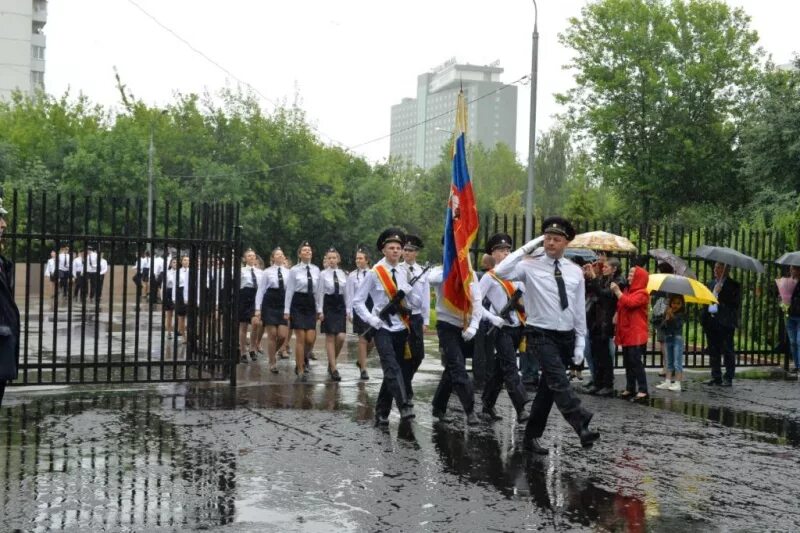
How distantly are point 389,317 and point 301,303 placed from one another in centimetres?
410

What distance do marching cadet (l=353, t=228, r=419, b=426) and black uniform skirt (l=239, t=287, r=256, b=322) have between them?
6163mm

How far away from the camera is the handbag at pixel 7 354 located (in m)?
6.55

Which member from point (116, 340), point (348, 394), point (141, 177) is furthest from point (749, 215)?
point (348, 394)

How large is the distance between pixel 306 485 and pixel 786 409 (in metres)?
7.05

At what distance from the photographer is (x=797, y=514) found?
682 cm

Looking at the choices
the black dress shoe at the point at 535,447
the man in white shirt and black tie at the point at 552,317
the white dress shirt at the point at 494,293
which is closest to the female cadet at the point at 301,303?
the white dress shirt at the point at 494,293

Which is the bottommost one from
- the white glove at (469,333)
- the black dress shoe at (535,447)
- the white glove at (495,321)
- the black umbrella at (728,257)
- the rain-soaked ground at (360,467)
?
the rain-soaked ground at (360,467)

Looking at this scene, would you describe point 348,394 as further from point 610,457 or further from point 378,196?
point 378,196

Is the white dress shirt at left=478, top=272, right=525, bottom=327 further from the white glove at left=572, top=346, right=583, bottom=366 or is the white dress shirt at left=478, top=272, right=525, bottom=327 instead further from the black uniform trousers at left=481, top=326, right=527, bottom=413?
the white glove at left=572, top=346, right=583, bottom=366

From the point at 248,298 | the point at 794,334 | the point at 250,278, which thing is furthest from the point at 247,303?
the point at 794,334

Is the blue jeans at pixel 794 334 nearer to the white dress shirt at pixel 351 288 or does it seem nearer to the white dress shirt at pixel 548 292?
the white dress shirt at pixel 351 288

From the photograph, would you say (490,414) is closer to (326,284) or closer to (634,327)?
(634,327)

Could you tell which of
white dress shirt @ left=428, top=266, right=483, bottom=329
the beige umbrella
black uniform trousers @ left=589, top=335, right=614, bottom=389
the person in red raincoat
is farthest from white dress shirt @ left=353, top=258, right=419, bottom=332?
the beige umbrella

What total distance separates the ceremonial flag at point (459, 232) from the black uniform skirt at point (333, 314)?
377cm
